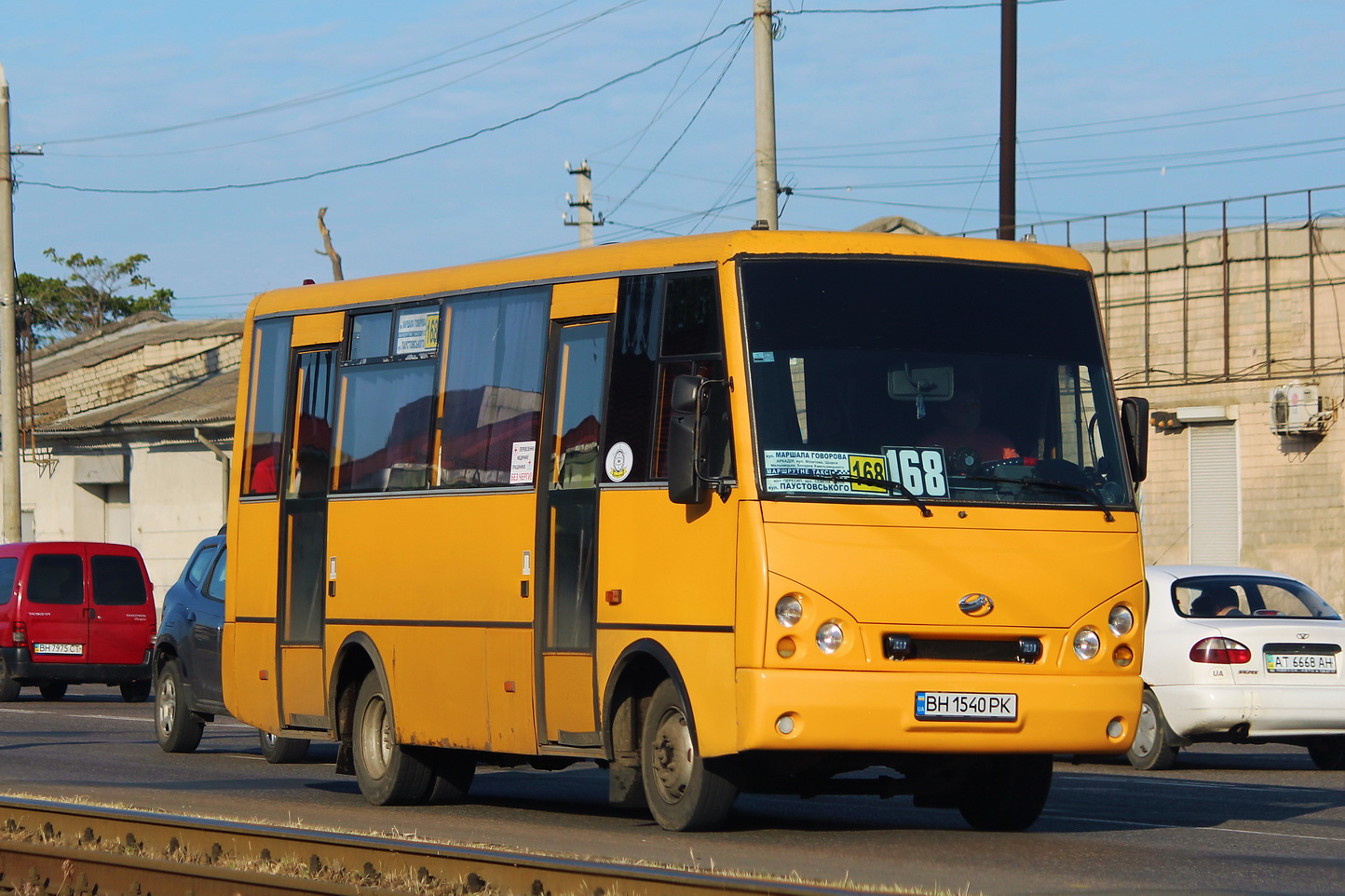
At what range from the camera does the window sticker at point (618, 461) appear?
35.9 feet

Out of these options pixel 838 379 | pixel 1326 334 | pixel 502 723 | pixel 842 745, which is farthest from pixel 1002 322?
pixel 1326 334

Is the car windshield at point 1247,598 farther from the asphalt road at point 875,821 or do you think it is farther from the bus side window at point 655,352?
the bus side window at point 655,352

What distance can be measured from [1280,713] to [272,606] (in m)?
7.36

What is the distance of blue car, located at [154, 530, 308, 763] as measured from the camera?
57.8 feet

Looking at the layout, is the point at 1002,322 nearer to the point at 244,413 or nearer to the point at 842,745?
the point at 842,745

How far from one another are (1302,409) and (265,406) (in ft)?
60.9

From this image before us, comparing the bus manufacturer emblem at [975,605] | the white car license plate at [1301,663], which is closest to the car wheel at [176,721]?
the white car license plate at [1301,663]

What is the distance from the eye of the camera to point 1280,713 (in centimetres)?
1530

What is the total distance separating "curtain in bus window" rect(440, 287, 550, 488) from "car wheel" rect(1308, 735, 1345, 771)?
25.4 ft

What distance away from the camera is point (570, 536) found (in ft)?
37.0

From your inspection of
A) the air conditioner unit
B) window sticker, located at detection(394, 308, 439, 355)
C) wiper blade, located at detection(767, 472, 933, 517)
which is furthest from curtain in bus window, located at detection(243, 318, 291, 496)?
the air conditioner unit

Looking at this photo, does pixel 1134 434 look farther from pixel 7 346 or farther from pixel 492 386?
pixel 7 346

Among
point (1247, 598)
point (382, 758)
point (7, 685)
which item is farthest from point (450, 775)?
point (7, 685)

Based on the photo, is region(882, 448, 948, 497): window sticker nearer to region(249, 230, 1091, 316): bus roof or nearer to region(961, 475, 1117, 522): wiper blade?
region(961, 475, 1117, 522): wiper blade
